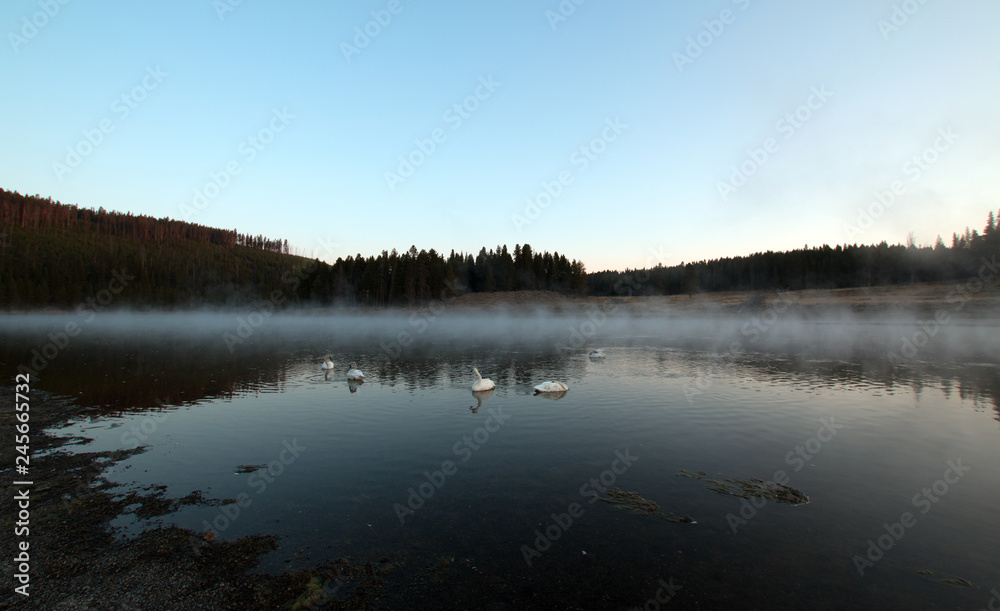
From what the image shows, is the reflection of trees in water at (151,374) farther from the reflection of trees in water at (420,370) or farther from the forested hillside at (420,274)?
the forested hillside at (420,274)

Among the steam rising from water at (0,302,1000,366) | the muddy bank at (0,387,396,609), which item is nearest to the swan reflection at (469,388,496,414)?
the muddy bank at (0,387,396,609)

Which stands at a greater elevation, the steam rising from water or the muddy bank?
the steam rising from water

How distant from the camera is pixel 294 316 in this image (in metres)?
136

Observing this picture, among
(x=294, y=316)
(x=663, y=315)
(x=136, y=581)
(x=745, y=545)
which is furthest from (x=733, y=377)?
(x=294, y=316)

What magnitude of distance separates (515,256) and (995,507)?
Result: 13297 centimetres
